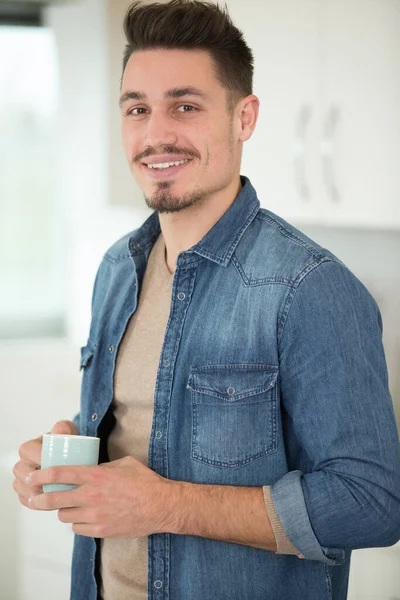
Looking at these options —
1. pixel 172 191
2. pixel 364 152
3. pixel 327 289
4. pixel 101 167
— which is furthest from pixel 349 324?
pixel 101 167

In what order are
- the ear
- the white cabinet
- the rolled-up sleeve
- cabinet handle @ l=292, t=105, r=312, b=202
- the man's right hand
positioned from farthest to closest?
cabinet handle @ l=292, t=105, r=312, b=202
the white cabinet
the ear
the man's right hand
the rolled-up sleeve

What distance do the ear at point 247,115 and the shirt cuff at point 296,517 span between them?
0.59 m

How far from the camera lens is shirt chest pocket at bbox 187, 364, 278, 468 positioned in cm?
113

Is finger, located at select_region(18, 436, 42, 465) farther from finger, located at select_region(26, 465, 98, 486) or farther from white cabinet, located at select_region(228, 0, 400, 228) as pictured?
white cabinet, located at select_region(228, 0, 400, 228)

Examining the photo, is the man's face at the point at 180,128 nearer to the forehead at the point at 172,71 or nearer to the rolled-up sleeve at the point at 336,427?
the forehead at the point at 172,71

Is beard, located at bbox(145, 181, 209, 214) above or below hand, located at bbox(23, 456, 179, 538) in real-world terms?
above

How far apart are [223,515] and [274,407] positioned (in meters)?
0.17

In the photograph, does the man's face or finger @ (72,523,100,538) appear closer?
finger @ (72,523,100,538)

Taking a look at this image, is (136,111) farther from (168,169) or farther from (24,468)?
(24,468)

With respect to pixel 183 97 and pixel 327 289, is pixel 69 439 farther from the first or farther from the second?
pixel 183 97

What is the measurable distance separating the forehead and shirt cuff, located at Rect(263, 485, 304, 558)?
0.66 metres

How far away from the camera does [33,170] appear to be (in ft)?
9.96

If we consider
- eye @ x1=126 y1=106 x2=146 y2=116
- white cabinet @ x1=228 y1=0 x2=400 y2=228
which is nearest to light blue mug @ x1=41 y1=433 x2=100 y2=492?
eye @ x1=126 y1=106 x2=146 y2=116

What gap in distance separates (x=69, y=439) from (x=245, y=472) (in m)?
0.26
